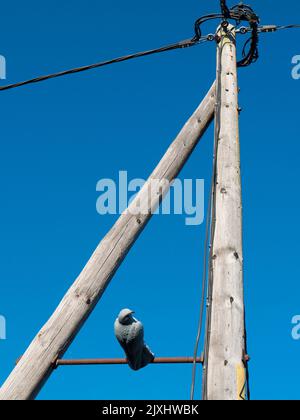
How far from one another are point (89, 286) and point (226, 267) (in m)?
0.79

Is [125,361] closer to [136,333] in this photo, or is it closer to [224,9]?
[136,333]

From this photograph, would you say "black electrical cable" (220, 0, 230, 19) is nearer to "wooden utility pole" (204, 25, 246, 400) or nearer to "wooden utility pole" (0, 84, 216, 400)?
"wooden utility pole" (204, 25, 246, 400)

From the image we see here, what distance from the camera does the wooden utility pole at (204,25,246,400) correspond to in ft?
10.1

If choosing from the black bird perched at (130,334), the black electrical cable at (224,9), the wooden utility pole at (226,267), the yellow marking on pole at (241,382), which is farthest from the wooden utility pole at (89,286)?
the black electrical cable at (224,9)

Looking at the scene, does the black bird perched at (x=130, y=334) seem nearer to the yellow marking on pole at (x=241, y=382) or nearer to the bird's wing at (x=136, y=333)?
the bird's wing at (x=136, y=333)

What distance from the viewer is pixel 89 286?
346 centimetres

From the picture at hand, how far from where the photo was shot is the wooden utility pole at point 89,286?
3.14 m

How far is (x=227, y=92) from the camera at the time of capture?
450 cm

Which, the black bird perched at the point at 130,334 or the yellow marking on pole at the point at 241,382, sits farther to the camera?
the black bird perched at the point at 130,334

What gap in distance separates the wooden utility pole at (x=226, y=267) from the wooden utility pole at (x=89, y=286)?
0.29m

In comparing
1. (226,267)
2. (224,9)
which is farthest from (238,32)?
(226,267)

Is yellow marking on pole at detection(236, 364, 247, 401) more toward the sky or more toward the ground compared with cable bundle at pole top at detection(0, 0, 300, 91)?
more toward the ground

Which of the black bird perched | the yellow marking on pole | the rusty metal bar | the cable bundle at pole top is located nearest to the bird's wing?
the black bird perched

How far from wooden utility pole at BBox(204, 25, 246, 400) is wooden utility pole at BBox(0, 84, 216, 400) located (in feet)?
0.95
